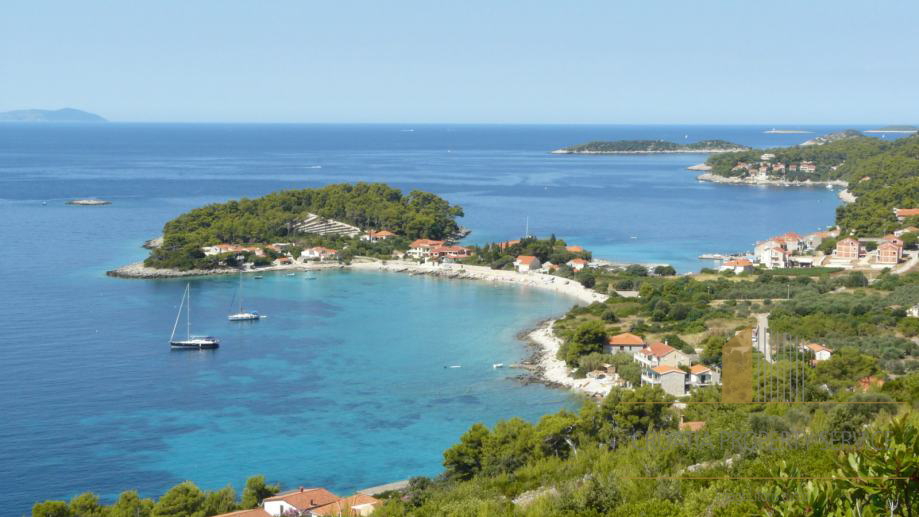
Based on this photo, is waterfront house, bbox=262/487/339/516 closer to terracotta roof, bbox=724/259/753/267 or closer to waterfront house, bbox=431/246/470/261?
terracotta roof, bbox=724/259/753/267

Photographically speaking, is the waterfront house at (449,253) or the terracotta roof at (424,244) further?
the terracotta roof at (424,244)

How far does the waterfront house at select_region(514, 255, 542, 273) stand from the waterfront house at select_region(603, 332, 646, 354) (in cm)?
1167

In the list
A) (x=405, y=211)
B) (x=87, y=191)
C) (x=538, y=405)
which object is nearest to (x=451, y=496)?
(x=538, y=405)


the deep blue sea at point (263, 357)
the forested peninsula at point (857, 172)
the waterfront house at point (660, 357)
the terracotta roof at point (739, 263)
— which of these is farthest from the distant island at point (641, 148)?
the waterfront house at point (660, 357)

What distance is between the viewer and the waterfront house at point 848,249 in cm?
3116

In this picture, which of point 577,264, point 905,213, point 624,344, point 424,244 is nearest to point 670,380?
point 624,344

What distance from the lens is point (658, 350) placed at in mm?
19094

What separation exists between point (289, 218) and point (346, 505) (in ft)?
93.5

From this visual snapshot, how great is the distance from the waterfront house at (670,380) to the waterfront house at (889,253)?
612 inches

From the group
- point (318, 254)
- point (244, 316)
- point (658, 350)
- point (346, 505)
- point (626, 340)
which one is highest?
point (346, 505)

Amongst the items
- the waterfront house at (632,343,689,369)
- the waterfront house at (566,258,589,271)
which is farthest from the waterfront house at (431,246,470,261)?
the waterfront house at (632,343,689,369)

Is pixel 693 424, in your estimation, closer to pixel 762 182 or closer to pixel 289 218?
pixel 289 218

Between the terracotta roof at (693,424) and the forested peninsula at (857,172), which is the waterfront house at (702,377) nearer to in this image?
the terracotta roof at (693,424)

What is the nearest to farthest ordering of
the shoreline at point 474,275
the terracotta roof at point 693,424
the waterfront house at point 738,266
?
the terracotta roof at point 693,424, the shoreline at point 474,275, the waterfront house at point 738,266
